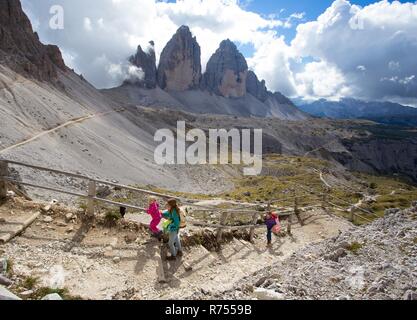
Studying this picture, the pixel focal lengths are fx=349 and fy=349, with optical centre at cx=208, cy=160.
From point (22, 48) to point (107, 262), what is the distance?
3620 inches

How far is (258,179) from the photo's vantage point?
3260 inches

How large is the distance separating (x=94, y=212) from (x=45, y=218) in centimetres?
169

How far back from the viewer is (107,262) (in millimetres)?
10602

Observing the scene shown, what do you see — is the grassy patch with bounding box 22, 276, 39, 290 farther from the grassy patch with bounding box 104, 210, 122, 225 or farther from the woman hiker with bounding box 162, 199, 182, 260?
the grassy patch with bounding box 104, 210, 122, 225

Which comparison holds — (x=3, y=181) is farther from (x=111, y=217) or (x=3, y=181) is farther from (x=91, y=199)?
(x=111, y=217)

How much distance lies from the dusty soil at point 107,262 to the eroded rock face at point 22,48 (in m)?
68.9

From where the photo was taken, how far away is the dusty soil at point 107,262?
30.0 feet

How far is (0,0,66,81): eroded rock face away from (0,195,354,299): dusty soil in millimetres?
68857

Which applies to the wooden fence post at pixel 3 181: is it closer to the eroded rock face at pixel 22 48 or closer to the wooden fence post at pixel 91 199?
the wooden fence post at pixel 91 199

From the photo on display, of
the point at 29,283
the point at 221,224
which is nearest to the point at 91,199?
the point at 29,283

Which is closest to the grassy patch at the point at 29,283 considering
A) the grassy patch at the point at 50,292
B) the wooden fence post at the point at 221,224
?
the grassy patch at the point at 50,292

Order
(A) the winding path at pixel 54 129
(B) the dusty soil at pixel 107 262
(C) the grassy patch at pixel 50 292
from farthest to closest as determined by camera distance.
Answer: (A) the winding path at pixel 54 129
(B) the dusty soil at pixel 107 262
(C) the grassy patch at pixel 50 292
